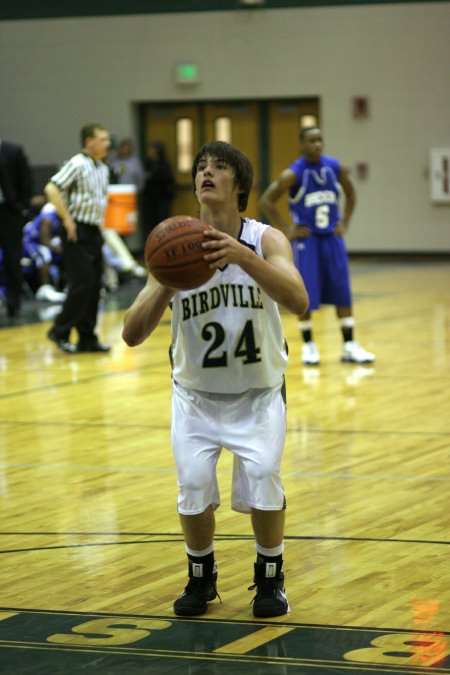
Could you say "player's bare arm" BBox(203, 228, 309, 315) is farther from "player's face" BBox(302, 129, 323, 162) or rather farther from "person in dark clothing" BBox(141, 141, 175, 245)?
"person in dark clothing" BBox(141, 141, 175, 245)

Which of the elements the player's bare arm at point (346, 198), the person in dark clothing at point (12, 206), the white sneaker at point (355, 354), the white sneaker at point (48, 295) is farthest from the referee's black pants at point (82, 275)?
the white sneaker at point (48, 295)

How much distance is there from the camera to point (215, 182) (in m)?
4.00

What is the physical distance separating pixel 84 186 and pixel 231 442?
6.59 metres

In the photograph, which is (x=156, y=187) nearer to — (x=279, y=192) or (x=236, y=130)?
(x=236, y=130)

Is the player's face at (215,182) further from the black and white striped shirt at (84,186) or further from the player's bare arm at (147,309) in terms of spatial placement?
the black and white striped shirt at (84,186)

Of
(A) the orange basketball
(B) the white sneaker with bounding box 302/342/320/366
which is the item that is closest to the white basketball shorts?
(A) the orange basketball

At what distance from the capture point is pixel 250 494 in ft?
13.4

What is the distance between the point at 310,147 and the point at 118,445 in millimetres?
3355

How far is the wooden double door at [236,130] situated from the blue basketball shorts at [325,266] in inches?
389

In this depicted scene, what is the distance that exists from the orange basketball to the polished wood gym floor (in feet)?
3.55

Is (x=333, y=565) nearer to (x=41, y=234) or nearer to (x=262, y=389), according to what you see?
(x=262, y=389)

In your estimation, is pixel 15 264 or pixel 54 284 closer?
pixel 15 264

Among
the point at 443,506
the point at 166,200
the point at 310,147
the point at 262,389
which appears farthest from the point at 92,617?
the point at 166,200

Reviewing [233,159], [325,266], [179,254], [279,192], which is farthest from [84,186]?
[179,254]
